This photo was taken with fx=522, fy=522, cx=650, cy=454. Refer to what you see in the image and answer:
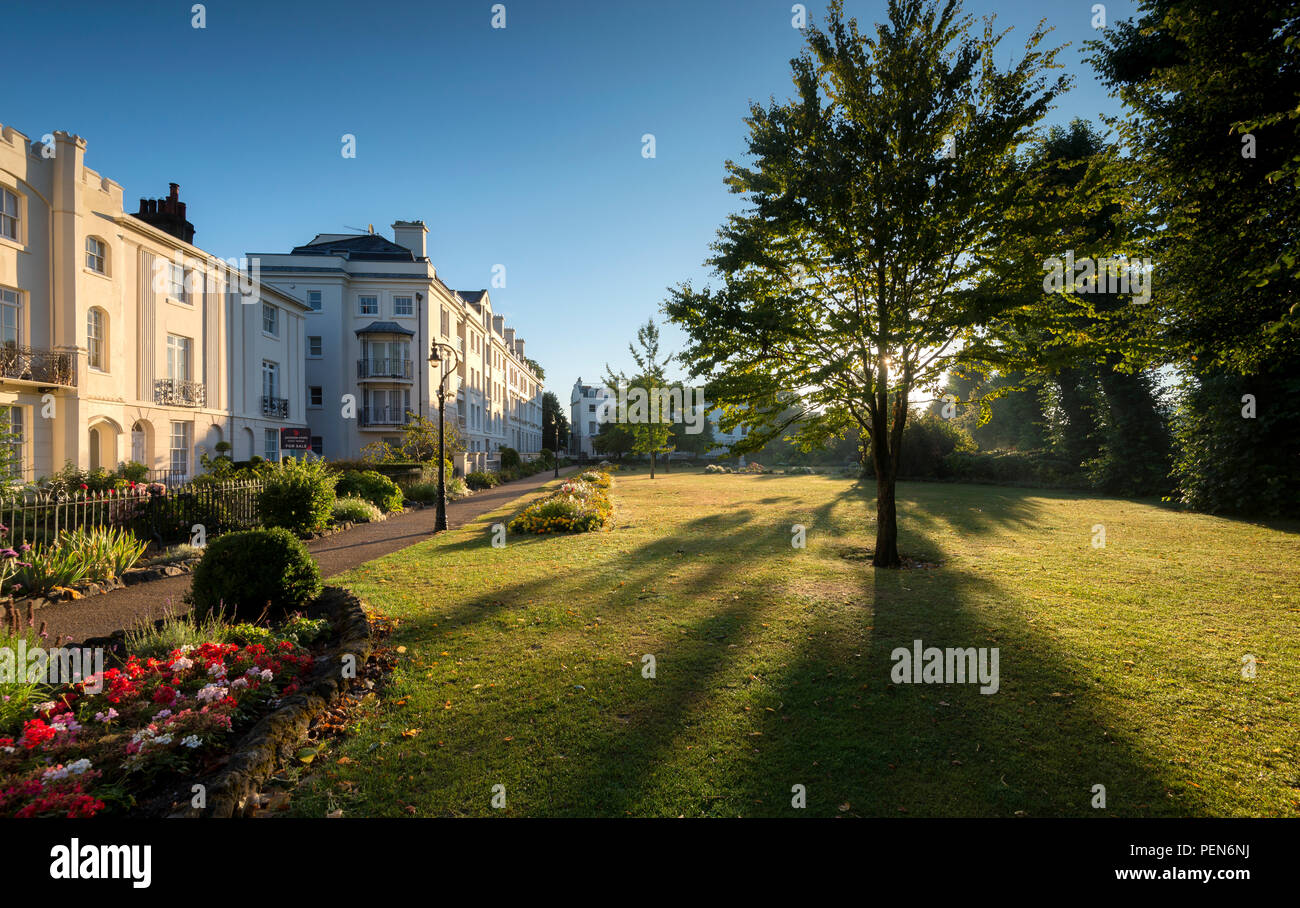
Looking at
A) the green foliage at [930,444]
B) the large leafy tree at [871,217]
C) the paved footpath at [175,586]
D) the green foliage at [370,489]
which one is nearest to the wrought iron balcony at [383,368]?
the green foliage at [370,489]

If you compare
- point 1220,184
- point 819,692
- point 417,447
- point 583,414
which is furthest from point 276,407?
point 583,414

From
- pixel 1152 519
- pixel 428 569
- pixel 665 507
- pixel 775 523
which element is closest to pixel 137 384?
pixel 428 569

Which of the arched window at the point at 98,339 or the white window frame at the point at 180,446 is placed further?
the white window frame at the point at 180,446

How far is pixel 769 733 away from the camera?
4.09 m

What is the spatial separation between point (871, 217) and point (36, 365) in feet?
75.3

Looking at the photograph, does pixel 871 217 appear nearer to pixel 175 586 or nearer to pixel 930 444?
pixel 175 586

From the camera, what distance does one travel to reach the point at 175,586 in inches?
337

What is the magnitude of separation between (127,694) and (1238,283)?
17.8 metres

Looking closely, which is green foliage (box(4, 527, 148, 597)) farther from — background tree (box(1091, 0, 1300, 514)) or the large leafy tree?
background tree (box(1091, 0, 1300, 514))

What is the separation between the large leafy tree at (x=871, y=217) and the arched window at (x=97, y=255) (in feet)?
68.0

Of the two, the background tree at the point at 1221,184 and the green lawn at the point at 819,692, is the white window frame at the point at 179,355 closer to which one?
the green lawn at the point at 819,692

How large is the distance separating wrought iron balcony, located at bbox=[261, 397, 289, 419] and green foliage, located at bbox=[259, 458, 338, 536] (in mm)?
16901

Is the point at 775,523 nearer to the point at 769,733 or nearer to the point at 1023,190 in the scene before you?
the point at 1023,190

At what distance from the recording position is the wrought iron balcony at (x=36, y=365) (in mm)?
14758
